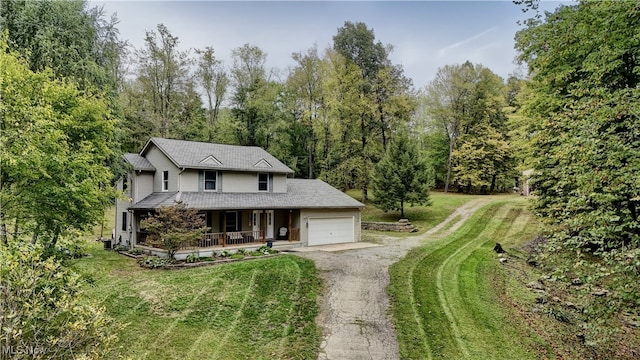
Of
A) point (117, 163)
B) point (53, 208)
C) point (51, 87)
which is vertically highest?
point (51, 87)

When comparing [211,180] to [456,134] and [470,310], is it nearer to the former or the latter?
[470,310]

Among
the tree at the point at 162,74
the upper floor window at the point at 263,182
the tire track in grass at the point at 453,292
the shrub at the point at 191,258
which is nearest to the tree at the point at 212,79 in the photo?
the tree at the point at 162,74

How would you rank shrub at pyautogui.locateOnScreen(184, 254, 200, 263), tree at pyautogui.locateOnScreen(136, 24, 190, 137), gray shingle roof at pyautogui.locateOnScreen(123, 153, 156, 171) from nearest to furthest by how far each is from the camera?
shrub at pyautogui.locateOnScreen(184, 254, 200, 263) → gray shingle roof at pyautogui.locateOnScreen(123, 153, 156, 171) → tree at pyautogui.locateOnScreen(136, 24, 190, 137)

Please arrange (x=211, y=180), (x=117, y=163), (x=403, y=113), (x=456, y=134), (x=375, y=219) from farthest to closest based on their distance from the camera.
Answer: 1. (x=456, y=134)
2. (x=403, y=113)
3. (x=375, y=219)
4. (x=211, y=180)
5. (x=117, y=163)

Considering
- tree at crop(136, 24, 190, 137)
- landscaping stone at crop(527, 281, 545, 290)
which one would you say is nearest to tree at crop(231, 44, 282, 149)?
tree at crop(136, 24, 190, 137)

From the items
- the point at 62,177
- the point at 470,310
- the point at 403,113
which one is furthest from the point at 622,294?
the point at 403,113

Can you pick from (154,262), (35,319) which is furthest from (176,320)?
(154,262)

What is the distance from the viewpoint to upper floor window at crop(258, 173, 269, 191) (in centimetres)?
2122

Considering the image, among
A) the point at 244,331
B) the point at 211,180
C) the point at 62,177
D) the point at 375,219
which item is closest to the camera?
the point at 62,177

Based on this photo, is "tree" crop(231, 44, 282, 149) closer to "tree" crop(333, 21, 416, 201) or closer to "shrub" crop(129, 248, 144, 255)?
"tree" crop(333, 21, 416, 201)

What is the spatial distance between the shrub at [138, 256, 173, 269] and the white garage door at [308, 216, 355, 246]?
8.08 metres

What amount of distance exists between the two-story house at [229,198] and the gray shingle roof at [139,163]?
0.17 feet

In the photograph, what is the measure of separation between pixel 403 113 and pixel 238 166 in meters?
18.3

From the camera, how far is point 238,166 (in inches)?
790
